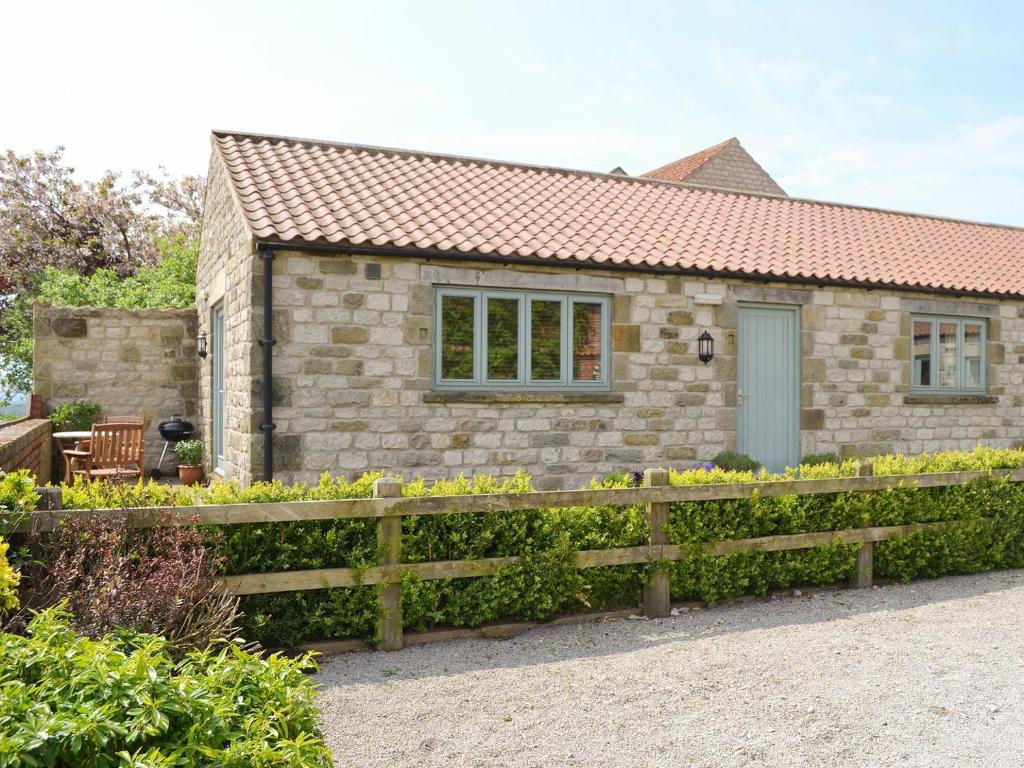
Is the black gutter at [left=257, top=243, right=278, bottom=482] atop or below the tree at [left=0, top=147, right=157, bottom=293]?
below

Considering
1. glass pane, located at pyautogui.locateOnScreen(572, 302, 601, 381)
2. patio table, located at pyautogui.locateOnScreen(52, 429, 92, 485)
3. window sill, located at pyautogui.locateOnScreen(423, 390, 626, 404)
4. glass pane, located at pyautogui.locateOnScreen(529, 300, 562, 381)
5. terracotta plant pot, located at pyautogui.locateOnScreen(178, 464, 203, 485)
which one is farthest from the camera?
terracotta plant pot, located at pyautogui.locateOnScreen(178, 464, 203, 485)

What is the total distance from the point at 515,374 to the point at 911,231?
29.1 feet

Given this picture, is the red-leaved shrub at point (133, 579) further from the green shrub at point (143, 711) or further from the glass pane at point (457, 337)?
the glass pane at point (457, 337)

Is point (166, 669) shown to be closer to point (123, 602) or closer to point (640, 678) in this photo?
point (123, 602)

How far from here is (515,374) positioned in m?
9.81

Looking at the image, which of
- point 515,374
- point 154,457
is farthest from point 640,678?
point 154,457

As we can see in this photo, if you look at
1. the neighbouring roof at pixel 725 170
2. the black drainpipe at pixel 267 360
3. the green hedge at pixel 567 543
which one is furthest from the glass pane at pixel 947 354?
the black drainpipe at pixel 267 360

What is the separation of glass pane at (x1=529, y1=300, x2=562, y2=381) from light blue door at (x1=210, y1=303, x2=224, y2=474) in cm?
418

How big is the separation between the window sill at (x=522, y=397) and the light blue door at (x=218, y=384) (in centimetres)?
334

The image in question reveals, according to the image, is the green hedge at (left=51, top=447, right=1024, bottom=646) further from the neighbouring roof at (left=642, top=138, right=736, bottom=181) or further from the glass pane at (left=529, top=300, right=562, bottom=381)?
the neighbouring roof at (left=642, top=138, right=736, bottom=181)

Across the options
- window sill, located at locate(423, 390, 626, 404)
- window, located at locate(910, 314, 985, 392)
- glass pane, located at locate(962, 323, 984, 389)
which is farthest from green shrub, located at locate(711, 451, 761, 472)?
glass pane, located at locate(962, 323, 984, 389)

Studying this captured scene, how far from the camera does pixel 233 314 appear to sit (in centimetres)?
986

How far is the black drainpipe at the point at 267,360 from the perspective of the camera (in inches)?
338

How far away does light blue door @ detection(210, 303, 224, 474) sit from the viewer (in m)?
11.1
